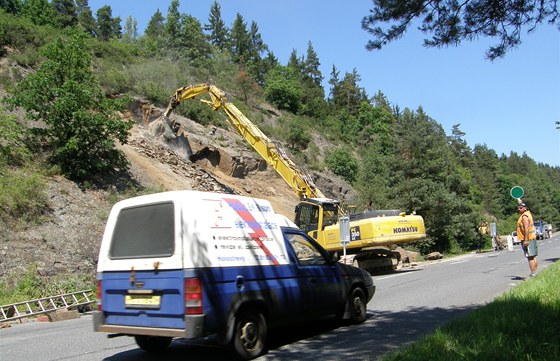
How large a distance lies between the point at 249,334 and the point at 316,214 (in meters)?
14.6

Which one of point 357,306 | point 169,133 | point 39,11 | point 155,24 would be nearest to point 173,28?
point 39,11

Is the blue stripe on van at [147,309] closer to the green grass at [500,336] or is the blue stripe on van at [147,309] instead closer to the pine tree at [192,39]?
the green grass at [500,336]

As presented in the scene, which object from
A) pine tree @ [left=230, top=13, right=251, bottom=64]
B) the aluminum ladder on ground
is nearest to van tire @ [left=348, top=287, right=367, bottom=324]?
the aluminum ladder on ground

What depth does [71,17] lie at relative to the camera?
203 feet

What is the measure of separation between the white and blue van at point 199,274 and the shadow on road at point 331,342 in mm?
308

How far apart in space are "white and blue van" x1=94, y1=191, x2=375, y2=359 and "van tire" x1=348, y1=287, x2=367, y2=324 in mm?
1189

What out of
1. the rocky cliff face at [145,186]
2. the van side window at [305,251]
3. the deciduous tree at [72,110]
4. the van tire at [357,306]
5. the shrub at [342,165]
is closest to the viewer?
the van side window at [305,251]

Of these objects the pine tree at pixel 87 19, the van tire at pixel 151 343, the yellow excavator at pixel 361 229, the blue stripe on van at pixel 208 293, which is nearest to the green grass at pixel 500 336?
the blue stripe on van at pixel 208 293

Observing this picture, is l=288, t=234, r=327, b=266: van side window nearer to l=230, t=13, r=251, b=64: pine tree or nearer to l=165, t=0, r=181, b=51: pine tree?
l=165, t=0, r=181, b=51: pine tree

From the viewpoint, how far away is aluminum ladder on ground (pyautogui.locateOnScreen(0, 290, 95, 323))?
462 inches

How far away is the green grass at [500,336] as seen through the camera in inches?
201

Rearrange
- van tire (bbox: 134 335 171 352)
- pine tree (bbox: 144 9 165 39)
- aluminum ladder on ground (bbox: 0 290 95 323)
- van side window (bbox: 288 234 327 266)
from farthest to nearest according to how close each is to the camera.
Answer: pine tree (bbox: 144 9 165 39), aluminum ladder on ground (bbox: 0 290 95 323), van side window (bbox: 288 234 327 266), van tire (bbox: 134 335 171 352)

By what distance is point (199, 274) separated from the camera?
5.70 metres

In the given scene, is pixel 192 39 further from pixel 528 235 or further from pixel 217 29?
pixel 528 235
